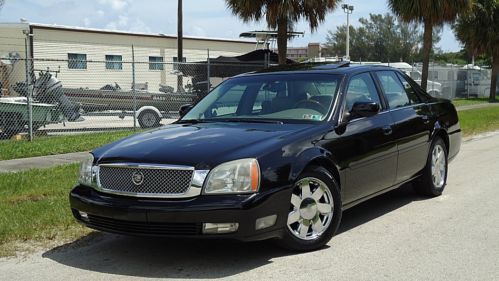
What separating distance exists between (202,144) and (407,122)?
9.22ft

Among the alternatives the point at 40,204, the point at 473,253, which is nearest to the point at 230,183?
the point at 473,253

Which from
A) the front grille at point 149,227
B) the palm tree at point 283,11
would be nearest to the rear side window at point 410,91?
the front grille at point 149,227

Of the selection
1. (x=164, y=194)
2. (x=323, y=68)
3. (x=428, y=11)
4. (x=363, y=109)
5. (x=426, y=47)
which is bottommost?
(x=164, y=194)

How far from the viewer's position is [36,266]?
4910 mm

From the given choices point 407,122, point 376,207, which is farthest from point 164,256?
point 407,122

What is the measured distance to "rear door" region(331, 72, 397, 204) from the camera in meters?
5.54

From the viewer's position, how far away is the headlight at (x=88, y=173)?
499 centimetres

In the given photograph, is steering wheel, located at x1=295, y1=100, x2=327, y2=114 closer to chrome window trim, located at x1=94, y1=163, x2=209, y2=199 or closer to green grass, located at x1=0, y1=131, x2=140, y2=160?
chrome window trim, located at x1=94, y1=163, x2=209, y2=199

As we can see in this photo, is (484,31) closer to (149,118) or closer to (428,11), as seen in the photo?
(428,11)

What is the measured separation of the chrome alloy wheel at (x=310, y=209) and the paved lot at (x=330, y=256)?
0.20m

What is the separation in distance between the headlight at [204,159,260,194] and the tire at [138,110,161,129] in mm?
13030

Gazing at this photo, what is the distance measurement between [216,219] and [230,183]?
0.96ft

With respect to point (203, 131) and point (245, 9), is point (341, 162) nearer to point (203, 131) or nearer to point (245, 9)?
point (203, 131)

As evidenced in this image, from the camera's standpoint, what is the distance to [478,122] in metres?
18.0
